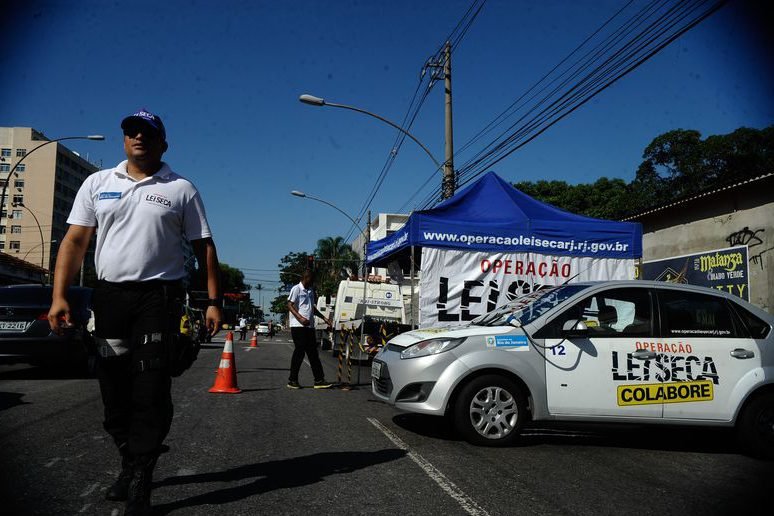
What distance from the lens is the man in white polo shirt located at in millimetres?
3299

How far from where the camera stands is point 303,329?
937 cm

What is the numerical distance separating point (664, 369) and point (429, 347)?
2.16 meters

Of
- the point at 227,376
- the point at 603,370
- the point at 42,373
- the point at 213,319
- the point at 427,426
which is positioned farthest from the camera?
the point at 42,373

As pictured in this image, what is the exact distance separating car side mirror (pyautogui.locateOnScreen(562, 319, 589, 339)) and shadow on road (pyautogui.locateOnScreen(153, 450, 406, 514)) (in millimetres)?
1864

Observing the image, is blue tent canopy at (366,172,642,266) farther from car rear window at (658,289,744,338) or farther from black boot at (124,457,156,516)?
black boot at (124,457,156,516)

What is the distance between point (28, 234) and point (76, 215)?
102521 mm

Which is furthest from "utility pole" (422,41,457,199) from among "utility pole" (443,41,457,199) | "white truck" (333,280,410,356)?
"white truck" (333,280,410,356)

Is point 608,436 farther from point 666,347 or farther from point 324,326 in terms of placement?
point 324,326

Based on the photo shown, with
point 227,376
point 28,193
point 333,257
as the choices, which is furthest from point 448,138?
point 28,193

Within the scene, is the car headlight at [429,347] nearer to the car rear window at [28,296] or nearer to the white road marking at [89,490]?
the white road marking at [89,490]

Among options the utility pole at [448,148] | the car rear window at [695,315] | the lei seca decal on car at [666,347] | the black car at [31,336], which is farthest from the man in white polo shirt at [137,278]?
the utility pole at [448,148]

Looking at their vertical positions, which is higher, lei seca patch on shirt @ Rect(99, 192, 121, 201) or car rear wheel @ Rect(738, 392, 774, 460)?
lei seca patch on shirt @ Rect(99, 192, 121, 201)

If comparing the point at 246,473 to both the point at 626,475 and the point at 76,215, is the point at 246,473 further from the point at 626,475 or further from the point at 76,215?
the point at 626,475

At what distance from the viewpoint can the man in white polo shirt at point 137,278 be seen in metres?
3.30
